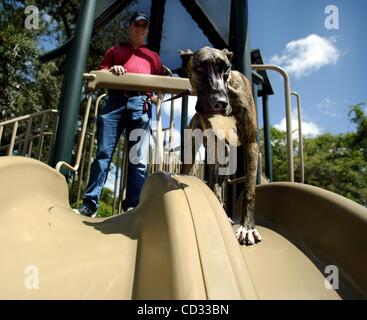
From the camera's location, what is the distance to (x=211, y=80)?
172 centimetres

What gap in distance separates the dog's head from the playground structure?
35cm

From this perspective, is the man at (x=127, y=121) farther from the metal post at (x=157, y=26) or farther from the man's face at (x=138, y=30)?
the metal post at (x=157, y=26)

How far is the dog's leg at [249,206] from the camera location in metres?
1.80

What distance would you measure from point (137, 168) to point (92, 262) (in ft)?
5.12

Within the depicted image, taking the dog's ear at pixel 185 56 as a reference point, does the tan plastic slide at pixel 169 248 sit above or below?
below

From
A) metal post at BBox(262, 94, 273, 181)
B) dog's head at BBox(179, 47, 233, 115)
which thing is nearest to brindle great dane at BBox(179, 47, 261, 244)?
dog's head at BBox(179, 47, 233, 115)

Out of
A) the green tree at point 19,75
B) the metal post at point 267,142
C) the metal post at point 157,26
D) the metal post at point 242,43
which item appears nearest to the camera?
the metal post at point 242,43

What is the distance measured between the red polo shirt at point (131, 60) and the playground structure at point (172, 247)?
4.37 ft

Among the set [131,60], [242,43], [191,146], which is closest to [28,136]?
[131,60]

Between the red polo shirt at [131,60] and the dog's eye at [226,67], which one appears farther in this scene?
the red polo shirt at [131,60]

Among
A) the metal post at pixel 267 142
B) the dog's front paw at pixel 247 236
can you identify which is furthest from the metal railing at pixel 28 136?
the metal post at pixel 267 142

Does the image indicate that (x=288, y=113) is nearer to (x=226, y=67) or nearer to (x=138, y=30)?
(x=226, y=67)

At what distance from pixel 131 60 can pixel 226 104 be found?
1.74 metres

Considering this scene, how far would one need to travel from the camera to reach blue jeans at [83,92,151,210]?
2.73 metres
